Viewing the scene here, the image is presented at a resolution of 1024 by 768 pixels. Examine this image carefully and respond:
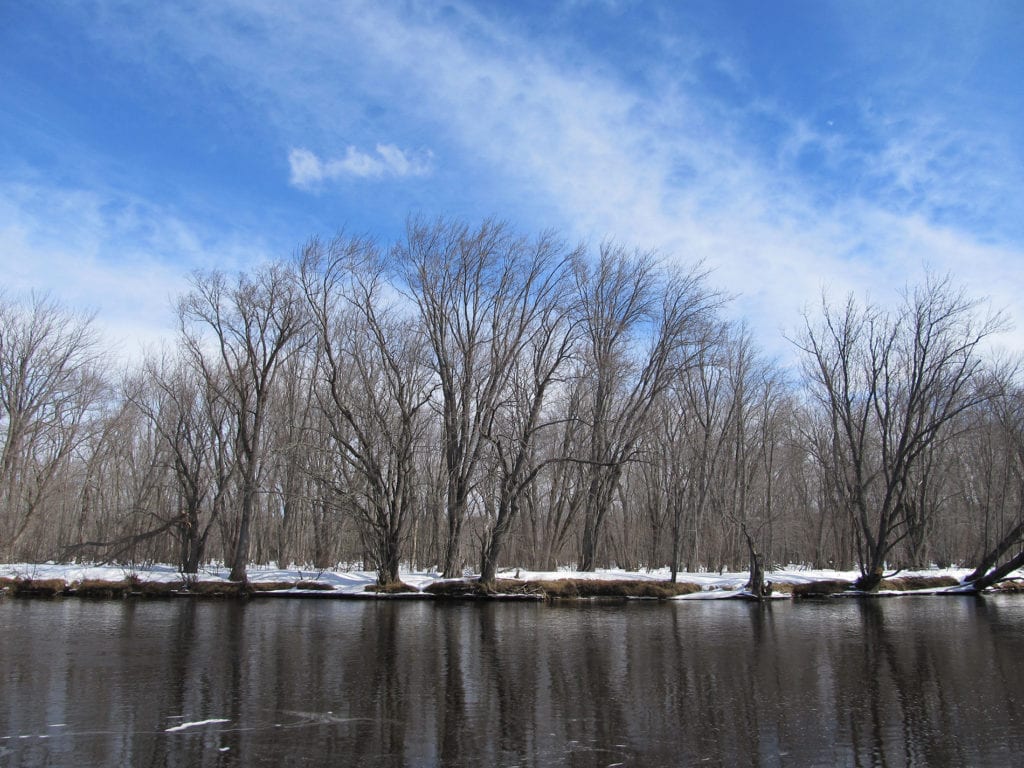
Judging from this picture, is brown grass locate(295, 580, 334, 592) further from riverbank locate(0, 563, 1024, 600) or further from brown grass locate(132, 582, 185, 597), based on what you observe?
brown grass locate(132, 582, 185, 597)

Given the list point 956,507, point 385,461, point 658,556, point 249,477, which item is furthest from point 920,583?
point 249,477

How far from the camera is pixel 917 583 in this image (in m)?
33.1

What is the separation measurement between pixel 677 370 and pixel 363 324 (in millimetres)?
14625

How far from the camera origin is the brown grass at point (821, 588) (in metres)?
29.9

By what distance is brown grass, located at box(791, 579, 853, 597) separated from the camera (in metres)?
29.9

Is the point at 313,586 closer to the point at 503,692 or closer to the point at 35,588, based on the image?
the point at 35,588

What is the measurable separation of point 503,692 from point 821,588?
24.5 meters

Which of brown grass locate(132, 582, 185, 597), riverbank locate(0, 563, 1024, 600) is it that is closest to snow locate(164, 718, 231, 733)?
riverbank locate(0, 563, 1024, 600)

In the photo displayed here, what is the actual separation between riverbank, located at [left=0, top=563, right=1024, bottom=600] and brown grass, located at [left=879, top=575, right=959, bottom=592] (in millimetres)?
A: 1855

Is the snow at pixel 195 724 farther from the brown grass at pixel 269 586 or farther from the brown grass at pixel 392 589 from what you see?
the brown grass at pixel 269 586

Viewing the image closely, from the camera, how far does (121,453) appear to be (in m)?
40.6

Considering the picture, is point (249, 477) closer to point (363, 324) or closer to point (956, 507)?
point (363, 324)

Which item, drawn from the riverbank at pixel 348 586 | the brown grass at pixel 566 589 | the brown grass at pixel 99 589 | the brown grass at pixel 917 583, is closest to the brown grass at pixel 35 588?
the riverbank at pixel 348 586

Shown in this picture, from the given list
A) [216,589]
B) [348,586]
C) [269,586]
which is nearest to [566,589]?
[348,586]
